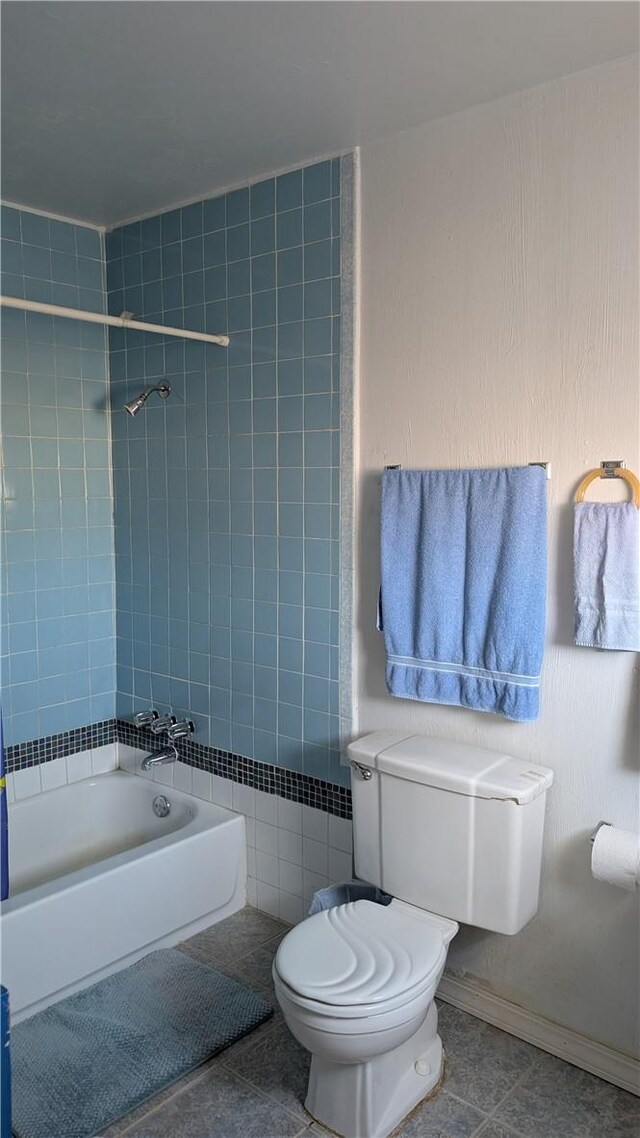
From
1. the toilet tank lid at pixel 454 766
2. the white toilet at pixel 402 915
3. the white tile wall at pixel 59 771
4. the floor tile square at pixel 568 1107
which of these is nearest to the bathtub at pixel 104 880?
the white tile wall at pixel 59 771

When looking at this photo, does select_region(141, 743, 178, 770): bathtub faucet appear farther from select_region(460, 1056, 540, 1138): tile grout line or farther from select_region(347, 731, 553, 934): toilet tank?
select_region(460, 1056, 540, 1138): tile grout line

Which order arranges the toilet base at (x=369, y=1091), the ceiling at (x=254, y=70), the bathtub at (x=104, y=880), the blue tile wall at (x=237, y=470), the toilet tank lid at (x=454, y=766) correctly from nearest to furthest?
the ceiling at (x=254, y=70)
the toilet base at (x=369, y=1091)
the toilet tank lid at (x=454, y=766)
the bathtub at (x=104, y=880)
the blue tile wall at (x=237, y=470)

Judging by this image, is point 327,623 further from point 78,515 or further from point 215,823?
point 78,515

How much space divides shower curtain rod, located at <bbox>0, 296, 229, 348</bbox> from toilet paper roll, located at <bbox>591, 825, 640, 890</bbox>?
1.86 m

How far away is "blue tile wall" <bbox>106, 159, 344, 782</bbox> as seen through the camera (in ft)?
8.34

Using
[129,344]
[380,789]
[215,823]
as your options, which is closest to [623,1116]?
[380,789]

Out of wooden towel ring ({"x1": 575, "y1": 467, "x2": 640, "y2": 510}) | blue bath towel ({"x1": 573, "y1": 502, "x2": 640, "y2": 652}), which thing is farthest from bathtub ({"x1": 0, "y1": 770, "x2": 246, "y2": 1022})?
wooden towel ring ({"x1": 575, "y1": 467, "x2": 640, "y2": 510})

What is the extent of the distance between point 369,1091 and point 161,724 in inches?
56.7

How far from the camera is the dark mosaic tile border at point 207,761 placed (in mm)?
2625

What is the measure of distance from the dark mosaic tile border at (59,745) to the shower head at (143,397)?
123cm

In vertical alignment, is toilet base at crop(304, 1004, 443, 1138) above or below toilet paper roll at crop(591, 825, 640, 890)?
below

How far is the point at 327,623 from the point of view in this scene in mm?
2570

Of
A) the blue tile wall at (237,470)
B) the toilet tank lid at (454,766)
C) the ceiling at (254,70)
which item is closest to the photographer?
the ceiling at (254,70)

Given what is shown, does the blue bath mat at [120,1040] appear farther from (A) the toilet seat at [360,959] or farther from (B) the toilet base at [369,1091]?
(A) the toilet seat at [360,959]
